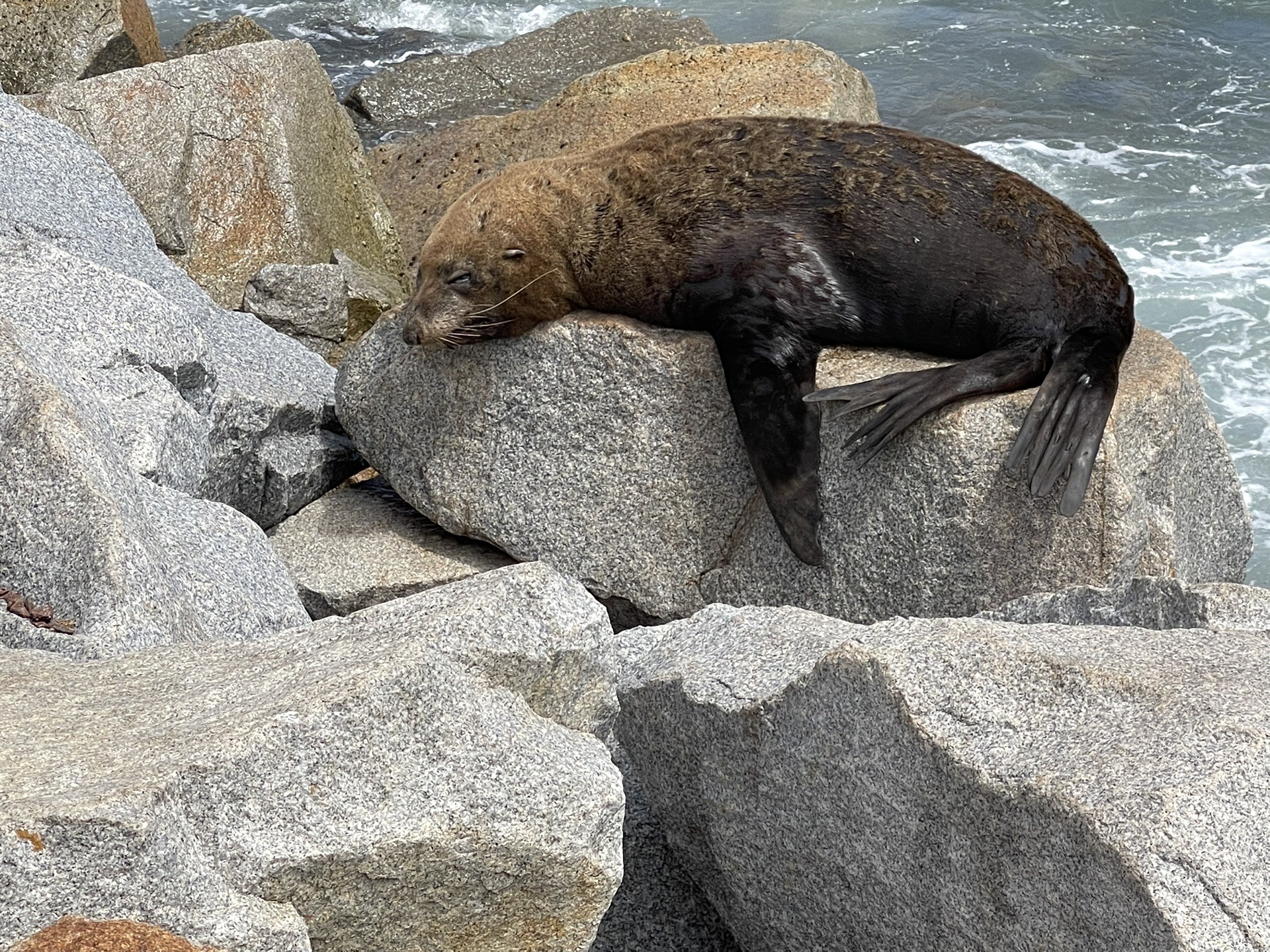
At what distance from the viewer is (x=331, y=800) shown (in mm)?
2711

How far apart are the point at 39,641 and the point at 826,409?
2564mm

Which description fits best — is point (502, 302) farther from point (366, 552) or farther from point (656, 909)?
point (656, 909)

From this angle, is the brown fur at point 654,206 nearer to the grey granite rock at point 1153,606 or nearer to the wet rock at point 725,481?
the wet rock at point 725,481

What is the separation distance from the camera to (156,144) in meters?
8.00

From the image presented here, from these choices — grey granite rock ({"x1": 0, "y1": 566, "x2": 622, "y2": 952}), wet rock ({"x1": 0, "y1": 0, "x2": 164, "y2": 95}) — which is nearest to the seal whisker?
grey granite rock ({"x1": 0, "y1": 566, "x2": 622, "y2": 952})

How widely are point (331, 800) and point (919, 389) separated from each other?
106 inches

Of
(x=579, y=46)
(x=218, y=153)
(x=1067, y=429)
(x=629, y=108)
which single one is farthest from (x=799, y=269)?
(x=579, y=46)

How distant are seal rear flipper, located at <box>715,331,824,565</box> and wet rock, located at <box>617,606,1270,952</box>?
4.36ft

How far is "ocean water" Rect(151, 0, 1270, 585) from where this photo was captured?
10.1 meters

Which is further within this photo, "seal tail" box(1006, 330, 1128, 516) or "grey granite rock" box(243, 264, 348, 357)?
"grey granite rock" box(243, 264, 348, 357)

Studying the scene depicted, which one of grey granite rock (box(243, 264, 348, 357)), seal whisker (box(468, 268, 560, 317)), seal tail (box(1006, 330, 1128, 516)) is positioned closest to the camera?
seal tail (box(1006, 330, 1128, 516))

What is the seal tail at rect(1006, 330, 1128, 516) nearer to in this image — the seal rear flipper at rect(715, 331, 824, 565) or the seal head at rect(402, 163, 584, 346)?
the seal rear flipper at rect(715, 331, 824, 565)

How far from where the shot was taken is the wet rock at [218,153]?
26.0ft

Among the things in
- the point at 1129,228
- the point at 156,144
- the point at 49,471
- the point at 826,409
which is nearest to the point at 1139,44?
the point at 1129,228
